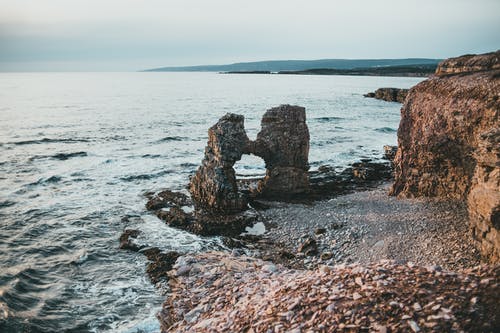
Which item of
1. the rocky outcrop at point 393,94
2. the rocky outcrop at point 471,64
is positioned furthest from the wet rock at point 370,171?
the rocky outcrop at point 393,94

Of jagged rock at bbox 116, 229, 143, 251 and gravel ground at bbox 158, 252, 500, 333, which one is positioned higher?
gravel ground at bbox 158, 252, 500, 333

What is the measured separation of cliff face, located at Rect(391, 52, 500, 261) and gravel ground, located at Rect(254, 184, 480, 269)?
1.20 m

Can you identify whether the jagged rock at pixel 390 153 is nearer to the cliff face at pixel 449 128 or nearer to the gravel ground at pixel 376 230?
the cliff face at pixel 449 128

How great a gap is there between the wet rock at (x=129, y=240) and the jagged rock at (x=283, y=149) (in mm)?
9265

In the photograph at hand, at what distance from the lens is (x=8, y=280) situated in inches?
647

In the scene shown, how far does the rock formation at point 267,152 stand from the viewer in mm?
24375

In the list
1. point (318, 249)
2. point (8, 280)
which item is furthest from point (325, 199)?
point (8, 280)

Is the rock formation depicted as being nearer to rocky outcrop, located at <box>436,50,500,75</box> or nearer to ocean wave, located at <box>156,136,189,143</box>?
rocky outcrop, located at <box>436,50,500,75</box>

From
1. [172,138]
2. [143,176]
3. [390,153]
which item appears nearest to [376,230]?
[143,176]

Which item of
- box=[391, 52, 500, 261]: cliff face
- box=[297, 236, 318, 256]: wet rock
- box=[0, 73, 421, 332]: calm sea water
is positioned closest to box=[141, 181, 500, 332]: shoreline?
box=[297, 236, 318, 256]: wet rock

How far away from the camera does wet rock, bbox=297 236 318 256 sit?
Result: 18016mm

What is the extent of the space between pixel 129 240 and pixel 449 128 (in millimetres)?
18218

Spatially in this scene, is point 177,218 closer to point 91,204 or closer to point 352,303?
point 91,204

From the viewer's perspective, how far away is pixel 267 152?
26406 millimetres
